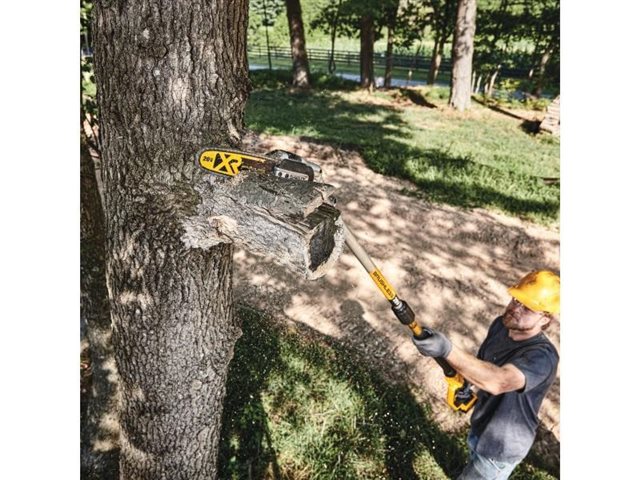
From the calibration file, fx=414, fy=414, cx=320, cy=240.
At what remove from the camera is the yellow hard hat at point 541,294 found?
8.13ft

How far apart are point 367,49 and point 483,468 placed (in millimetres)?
18746

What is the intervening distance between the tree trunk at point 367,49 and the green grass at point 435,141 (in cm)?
127

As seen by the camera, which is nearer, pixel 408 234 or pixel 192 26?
pixel 192 26

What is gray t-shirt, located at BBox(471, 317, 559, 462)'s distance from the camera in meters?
2.43

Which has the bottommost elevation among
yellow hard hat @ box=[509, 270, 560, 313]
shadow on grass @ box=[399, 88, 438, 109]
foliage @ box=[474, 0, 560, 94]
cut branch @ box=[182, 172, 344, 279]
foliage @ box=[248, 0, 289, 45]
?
yellow hard hat @ box=[509, 270, 560, 313]

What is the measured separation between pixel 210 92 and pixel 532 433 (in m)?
2.74

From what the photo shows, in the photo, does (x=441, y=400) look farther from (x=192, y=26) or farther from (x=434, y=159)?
(x=434, y=159)

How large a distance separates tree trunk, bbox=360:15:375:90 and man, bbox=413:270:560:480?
17435mm

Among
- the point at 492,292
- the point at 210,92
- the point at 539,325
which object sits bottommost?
the point at 492,292

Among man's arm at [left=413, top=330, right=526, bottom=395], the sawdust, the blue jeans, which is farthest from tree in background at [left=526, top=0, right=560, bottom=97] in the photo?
man's arm at [left=413, top=330, right=526, bottom=395]

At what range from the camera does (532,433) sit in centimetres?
264

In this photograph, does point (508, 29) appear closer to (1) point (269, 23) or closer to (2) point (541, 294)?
(2) point (541, 294)

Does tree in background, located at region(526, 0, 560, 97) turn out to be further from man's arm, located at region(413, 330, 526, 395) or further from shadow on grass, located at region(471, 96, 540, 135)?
man's arm, located at region(413, 330, 526, 395)

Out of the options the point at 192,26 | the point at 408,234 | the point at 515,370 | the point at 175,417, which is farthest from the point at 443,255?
the point at 192,26
